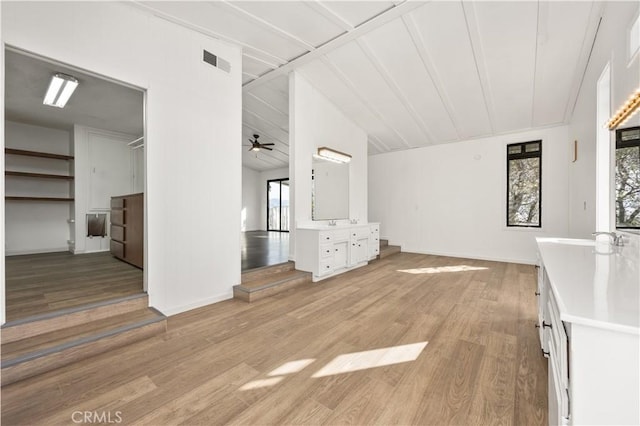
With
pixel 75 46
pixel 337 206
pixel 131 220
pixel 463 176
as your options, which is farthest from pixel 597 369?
pixel 463 176

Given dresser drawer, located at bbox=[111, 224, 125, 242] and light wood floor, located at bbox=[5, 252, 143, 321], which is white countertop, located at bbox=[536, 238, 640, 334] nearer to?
light wood floor, located at bbox=[5, 252, 143, 321]

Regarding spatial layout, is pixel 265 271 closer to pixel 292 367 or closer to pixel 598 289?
pixel 292 367

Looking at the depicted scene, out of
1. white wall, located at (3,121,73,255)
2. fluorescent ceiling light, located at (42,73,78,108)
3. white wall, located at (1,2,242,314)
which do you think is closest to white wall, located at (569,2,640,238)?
white wall, located at (1,2,242,314)

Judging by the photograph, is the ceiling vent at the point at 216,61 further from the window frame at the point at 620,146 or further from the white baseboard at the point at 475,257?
the white baseboard at the point at 475,257

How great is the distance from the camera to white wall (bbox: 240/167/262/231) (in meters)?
10.3

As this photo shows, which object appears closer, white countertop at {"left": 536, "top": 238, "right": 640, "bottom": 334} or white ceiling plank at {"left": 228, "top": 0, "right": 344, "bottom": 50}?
white countertop at {"left": 536, "top": 238, "right": 640, "bottom": 334}

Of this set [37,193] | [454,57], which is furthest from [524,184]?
[37,193]

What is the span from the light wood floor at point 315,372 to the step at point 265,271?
602 mm

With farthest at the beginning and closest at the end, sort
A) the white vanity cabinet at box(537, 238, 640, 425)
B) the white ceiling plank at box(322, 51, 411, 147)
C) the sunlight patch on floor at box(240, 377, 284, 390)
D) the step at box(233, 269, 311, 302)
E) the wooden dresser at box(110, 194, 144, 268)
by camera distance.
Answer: the white ceiling plank at box(322, 51, 411, 147) < the wooden dresser at box(110, 194, 144, 268) < the step at box(233, 269, 311, 302) < the sunlight patch on floor at box(240, 377, 284, 390) < the white vanity cabinet at box(537, 238, 640, 425)

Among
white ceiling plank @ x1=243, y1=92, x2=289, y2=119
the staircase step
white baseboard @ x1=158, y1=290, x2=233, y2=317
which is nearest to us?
white baseboard @ x1=158, y1=290, x2=233, y2=317

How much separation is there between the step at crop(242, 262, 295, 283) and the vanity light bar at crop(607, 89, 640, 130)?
3823 mm

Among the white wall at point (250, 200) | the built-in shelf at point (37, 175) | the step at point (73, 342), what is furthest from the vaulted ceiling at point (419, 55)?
the white wall at point (250, 200)

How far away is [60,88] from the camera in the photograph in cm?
325

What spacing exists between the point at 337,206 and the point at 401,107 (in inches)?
89.0
